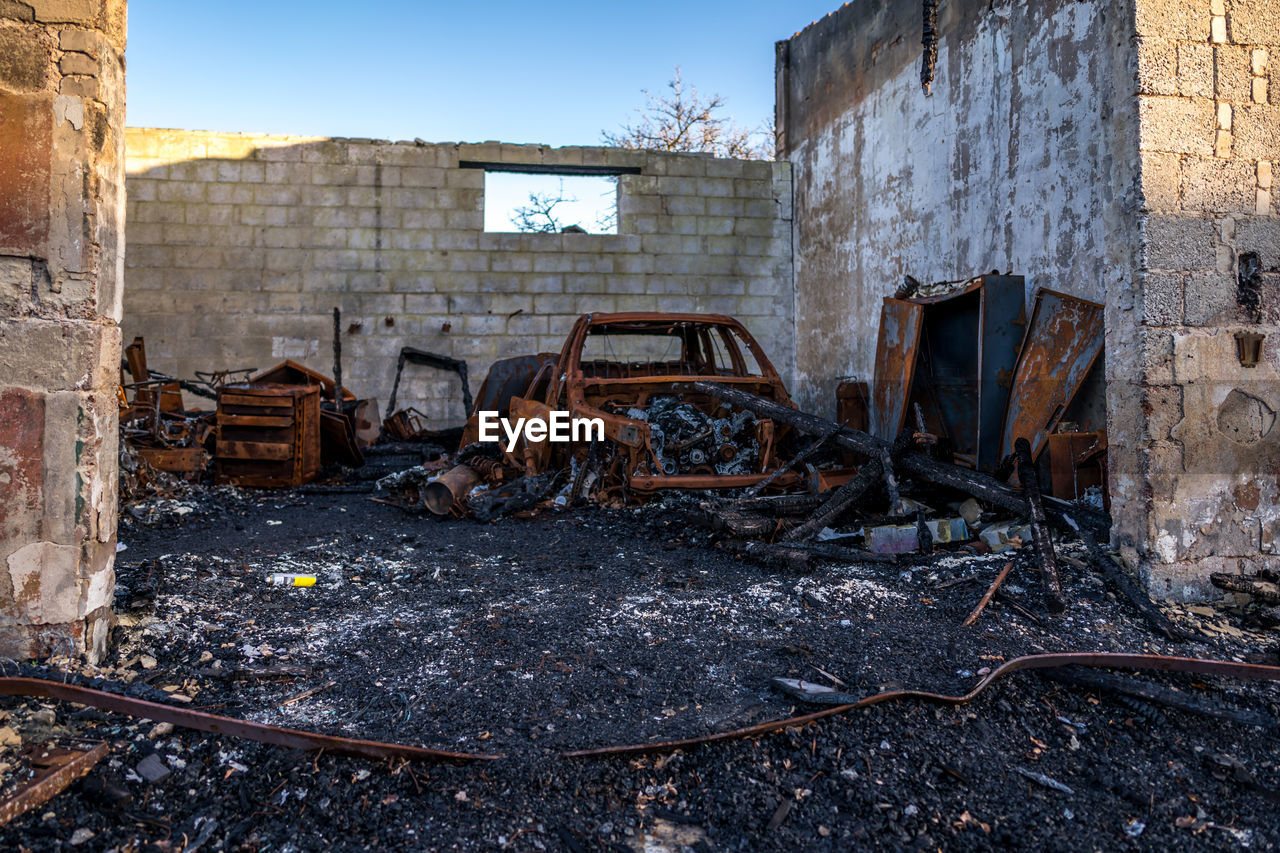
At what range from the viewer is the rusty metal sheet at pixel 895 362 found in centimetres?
602

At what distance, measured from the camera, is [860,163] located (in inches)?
335

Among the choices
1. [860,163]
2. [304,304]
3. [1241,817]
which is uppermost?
[860,163]

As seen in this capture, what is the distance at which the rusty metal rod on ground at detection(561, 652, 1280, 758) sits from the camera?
7.29 feet

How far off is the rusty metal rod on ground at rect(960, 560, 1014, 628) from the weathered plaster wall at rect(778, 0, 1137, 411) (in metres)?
1.59

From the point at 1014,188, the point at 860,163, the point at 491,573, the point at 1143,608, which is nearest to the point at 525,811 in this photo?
the point at 491,573

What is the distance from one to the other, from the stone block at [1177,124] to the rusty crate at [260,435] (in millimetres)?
6590

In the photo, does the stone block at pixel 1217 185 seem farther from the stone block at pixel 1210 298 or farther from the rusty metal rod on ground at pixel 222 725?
the rusty metal rod on ground at pixel 222 725

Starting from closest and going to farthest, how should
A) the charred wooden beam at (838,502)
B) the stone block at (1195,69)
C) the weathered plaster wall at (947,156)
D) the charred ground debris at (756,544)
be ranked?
the charred ground debris at (756,544) < the stone block at (1195,69) < the charred wooden beam at (838,502) < the weathered plaster wall at (947,156)

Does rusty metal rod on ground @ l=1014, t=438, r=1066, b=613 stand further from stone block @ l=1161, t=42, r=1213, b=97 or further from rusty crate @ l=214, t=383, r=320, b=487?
rusty crate @ l=214, t=383, r=320, b=487

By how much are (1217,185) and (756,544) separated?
9.12 feet

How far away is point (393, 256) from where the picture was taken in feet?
30.7

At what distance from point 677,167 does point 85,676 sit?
8552mm

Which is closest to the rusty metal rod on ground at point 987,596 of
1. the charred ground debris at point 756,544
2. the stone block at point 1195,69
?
the charred ground debris at point 756,544

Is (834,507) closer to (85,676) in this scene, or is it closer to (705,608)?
(705,608)
